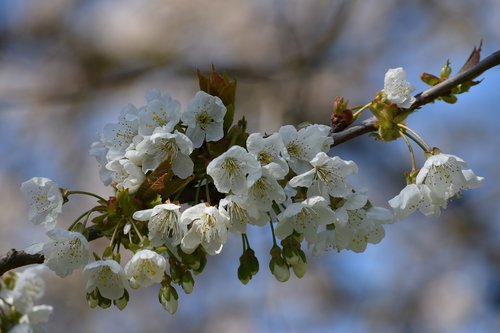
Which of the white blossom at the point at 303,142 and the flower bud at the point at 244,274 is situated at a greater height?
the white blossom at the point at 303,142

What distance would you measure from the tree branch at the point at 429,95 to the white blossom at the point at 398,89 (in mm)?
13

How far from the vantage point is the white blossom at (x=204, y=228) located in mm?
891

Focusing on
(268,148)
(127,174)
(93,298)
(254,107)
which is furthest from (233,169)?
(254,107)

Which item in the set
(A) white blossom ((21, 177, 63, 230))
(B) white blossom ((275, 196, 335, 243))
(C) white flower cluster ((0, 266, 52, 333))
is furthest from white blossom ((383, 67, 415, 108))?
(C) white flower cluster ((0, 266, 52, 333))

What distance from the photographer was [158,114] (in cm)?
97

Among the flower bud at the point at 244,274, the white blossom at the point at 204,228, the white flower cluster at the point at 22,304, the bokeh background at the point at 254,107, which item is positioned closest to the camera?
the white blossom at the point at 204,228

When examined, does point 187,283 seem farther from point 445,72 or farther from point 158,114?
point 445,72

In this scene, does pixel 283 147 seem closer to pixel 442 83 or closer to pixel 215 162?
pixel 215 162

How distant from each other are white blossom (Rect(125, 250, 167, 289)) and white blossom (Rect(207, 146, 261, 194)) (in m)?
0.13

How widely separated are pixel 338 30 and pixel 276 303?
2.00m

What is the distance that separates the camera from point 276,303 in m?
4.07

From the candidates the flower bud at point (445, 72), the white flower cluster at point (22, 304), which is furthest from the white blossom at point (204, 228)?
the white flower cluster at point (22, 304)

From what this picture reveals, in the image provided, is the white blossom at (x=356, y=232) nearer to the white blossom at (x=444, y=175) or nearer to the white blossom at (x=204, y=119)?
the white blossom at (x=444, y=175)

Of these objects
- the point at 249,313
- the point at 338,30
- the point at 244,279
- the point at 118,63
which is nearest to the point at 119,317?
the point at 249,313
